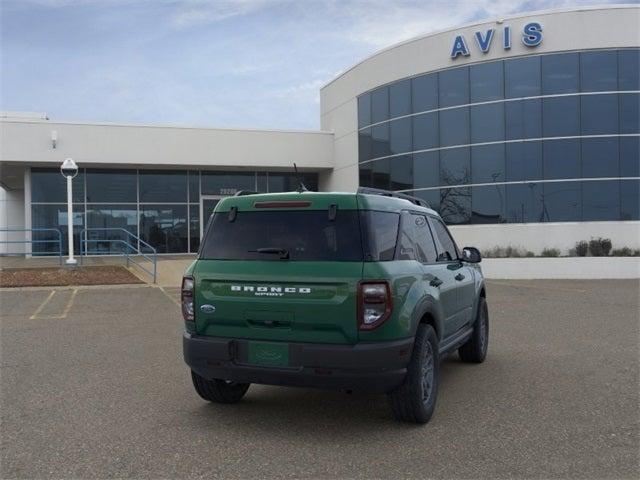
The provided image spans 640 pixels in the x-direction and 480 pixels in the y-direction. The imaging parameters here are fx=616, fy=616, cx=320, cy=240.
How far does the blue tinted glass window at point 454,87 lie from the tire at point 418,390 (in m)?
18.2

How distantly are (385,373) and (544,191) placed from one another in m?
17.6

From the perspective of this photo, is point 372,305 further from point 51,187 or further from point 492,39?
point 51,187

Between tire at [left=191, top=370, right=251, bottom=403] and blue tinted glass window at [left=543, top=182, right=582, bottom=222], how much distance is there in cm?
1718

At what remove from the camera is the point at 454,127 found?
22.1 m

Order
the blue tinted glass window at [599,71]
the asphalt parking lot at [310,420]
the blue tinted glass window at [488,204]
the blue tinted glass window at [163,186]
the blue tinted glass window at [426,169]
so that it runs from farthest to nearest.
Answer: the blue tinted glass window at [163,186], the blue tinted glass window at [426,169], the blue tinted glass window at [488,204], the blue tinted glass window at [599,71], the asphalt parking lot at [310,420]

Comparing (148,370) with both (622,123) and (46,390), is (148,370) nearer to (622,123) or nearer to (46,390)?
(46,390)

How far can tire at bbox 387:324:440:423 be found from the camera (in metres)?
4.86

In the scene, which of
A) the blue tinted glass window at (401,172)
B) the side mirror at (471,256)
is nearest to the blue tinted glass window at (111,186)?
the blue tinted glass window at (401,172)

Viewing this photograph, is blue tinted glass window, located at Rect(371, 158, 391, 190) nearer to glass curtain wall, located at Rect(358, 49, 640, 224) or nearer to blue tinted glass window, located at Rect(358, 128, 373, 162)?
blue tinted glass window, located at Rect(358, 128, 373, 162)

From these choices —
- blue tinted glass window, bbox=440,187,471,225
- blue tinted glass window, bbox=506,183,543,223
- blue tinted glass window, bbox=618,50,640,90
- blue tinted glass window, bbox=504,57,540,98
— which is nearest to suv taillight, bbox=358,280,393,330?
blue tinted glass window, bbox=506,183,543,223

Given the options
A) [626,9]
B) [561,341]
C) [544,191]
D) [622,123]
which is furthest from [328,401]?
[626,9]

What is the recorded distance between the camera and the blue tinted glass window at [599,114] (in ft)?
66.2

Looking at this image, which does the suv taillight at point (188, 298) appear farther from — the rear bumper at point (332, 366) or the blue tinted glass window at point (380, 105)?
the blue tinted glass window at point (380, 105)

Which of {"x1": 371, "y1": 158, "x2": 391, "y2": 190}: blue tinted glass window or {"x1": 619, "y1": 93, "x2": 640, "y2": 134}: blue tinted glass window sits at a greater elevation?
{"x1": 619, "y1": 93, "x2": 640, "y2": 134}: blue tinted glass window
